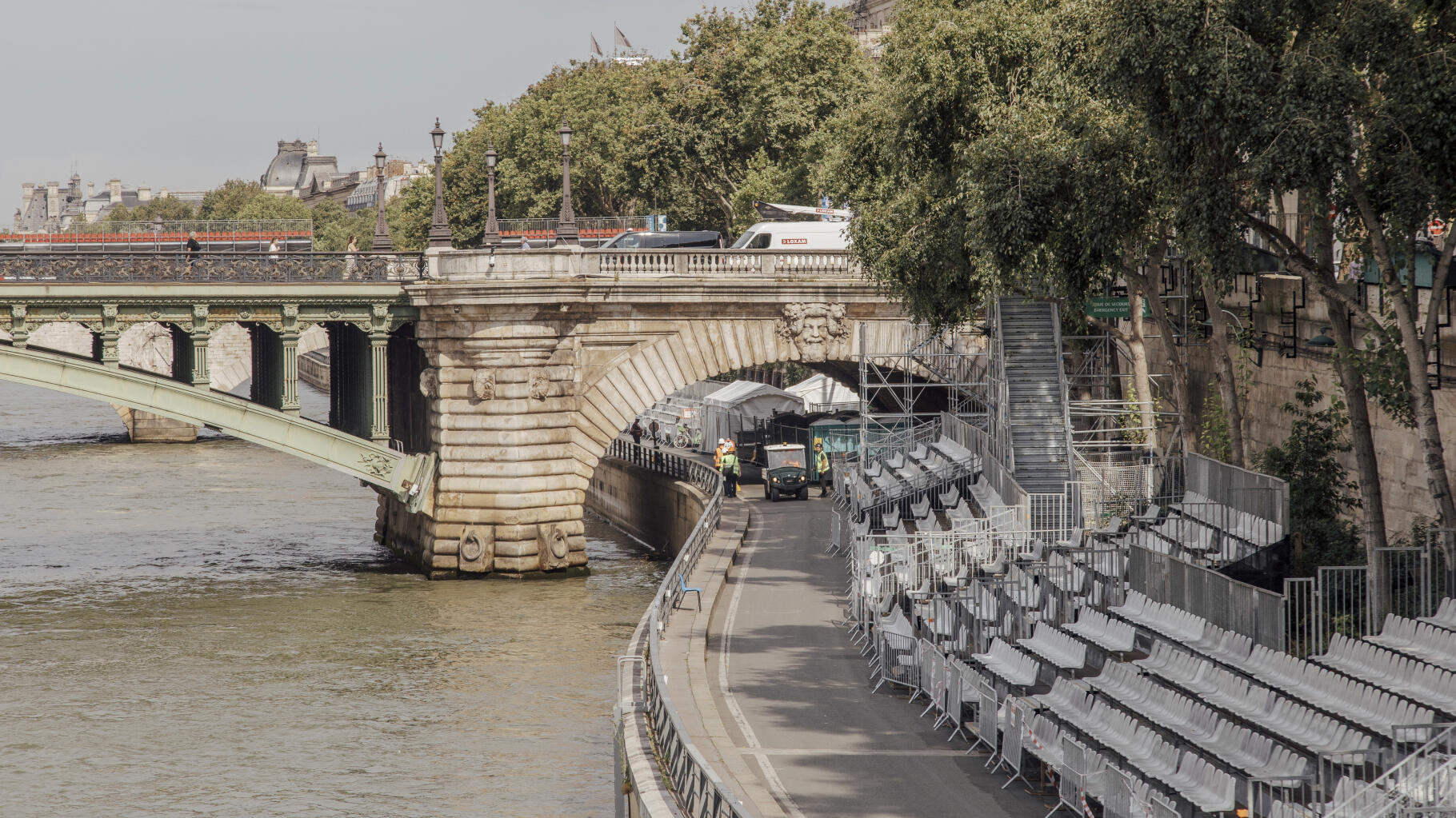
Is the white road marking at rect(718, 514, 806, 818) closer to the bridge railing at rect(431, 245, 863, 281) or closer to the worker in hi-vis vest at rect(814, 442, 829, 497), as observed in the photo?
the bridge railing at rect(431, 245, 863, 281)

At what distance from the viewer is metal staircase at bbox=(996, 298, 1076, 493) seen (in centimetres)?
3406

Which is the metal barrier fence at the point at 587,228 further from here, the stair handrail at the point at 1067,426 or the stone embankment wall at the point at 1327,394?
the stone embankment wall at the point at 1327,394

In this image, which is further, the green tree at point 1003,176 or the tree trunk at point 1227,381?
the tree trunk at point 1227,381

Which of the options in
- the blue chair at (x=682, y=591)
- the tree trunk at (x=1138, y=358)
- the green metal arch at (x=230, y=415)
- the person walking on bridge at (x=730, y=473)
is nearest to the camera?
the blue chair at (x=682, y=591)

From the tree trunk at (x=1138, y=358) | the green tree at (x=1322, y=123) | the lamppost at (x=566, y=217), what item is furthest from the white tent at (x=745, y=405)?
the green tree at (x=1322, y=123)

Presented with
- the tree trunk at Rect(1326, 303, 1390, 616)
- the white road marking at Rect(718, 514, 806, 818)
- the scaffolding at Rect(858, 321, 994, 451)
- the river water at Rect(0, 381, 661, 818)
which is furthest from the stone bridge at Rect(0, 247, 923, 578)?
the tree trunk at Rect(1326, 303, 1390, 616)

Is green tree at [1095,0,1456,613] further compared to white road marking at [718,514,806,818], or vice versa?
white road marking at [718,514,806,818]

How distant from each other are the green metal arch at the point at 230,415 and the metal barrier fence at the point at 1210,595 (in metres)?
20.4

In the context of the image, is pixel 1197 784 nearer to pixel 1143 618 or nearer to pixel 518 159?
pixel 1143 618

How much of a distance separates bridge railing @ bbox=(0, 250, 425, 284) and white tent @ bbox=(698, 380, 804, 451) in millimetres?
16119

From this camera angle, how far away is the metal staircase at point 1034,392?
112 feet

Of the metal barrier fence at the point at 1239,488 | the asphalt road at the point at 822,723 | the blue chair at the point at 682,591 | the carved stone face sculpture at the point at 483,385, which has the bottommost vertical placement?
the asphalt road at the point at 822,723

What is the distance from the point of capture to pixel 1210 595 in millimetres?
19438

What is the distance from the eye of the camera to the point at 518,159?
82.1 meters
